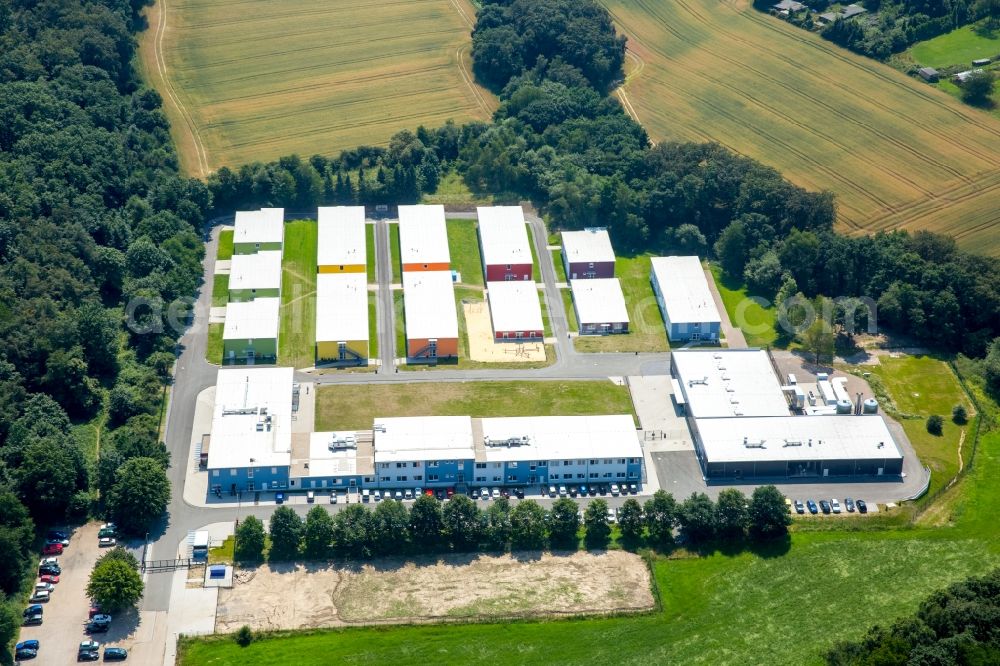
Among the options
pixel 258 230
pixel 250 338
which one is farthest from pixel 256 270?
pixel 250 338

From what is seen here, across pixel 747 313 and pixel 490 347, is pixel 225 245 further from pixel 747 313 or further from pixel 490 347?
pixel 747 313

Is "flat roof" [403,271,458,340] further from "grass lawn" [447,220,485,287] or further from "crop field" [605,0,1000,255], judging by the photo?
"crop field" [605,0,1000,255]

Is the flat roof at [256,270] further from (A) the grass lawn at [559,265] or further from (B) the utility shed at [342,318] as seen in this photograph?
(A) the grass lawn at [559,265]

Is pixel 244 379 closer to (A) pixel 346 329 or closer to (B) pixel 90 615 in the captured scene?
(A) pixel 346 329

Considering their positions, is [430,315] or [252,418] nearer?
[252,418]

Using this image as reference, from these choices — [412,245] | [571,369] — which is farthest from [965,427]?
[412,245]

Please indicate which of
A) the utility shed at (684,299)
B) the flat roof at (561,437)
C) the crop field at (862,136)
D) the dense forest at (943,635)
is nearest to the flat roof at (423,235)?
the utility shed at (684,299)

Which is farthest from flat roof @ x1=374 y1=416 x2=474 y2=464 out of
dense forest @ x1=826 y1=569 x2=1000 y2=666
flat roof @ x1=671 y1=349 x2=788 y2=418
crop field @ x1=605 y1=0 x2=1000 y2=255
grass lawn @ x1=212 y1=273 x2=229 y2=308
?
crop field @ x1=605 y1=0 x2=1000 y2=255
